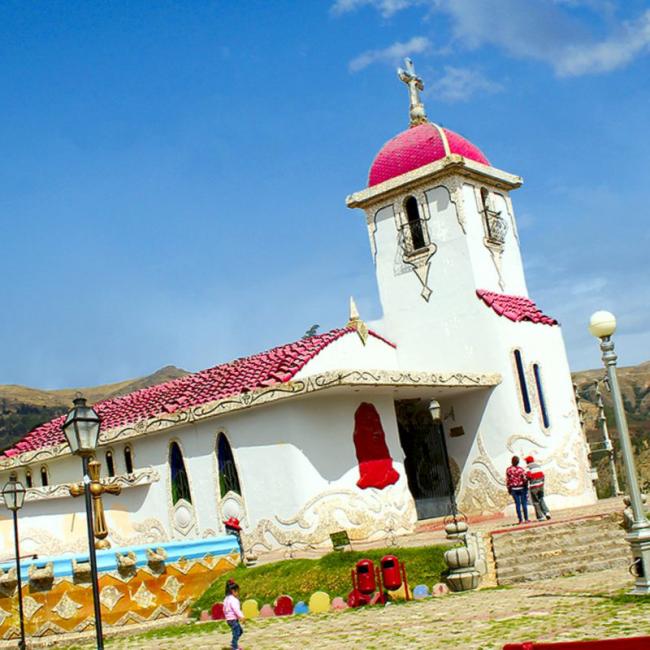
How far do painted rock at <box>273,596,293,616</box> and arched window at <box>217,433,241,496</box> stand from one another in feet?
21.1

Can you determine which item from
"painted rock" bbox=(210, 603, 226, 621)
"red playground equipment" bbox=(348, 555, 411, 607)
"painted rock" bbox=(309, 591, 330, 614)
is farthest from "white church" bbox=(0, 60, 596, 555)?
"red playground equipment" bbox=(348, 555, 411, 607)

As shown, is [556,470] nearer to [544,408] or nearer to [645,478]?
[544,408]

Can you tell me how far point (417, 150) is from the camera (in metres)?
25.4

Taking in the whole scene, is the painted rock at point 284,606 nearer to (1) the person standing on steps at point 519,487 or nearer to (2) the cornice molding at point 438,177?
(1) the person standing on steps at point 519,487

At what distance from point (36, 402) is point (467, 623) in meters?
96.6

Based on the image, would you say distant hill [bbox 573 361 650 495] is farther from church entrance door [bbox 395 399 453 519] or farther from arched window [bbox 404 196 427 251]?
arched window [bbox 404 196 427 251]

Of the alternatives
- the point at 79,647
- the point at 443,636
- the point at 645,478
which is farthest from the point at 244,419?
the point at 645,478

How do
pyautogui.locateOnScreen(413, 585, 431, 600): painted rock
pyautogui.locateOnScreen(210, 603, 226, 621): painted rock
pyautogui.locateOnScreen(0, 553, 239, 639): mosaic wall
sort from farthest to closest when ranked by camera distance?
1. pyautogui.locateOnScreen(210, 603, 226, 621): painted rock
2. pyautogui.locateOnScreen(0, 553, 239, 639): mosaic wall
3. pyautogui.locateOnScreen(413, 585, 431, 600): painted rock

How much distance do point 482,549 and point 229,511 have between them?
23.3ft

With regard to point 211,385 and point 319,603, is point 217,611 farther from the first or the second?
point 211,385

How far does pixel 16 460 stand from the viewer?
26812 millimetres

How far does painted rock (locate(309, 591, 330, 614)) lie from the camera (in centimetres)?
1484

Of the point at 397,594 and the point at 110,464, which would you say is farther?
the point at 110,464

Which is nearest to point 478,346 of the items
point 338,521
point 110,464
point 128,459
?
point 338,521
